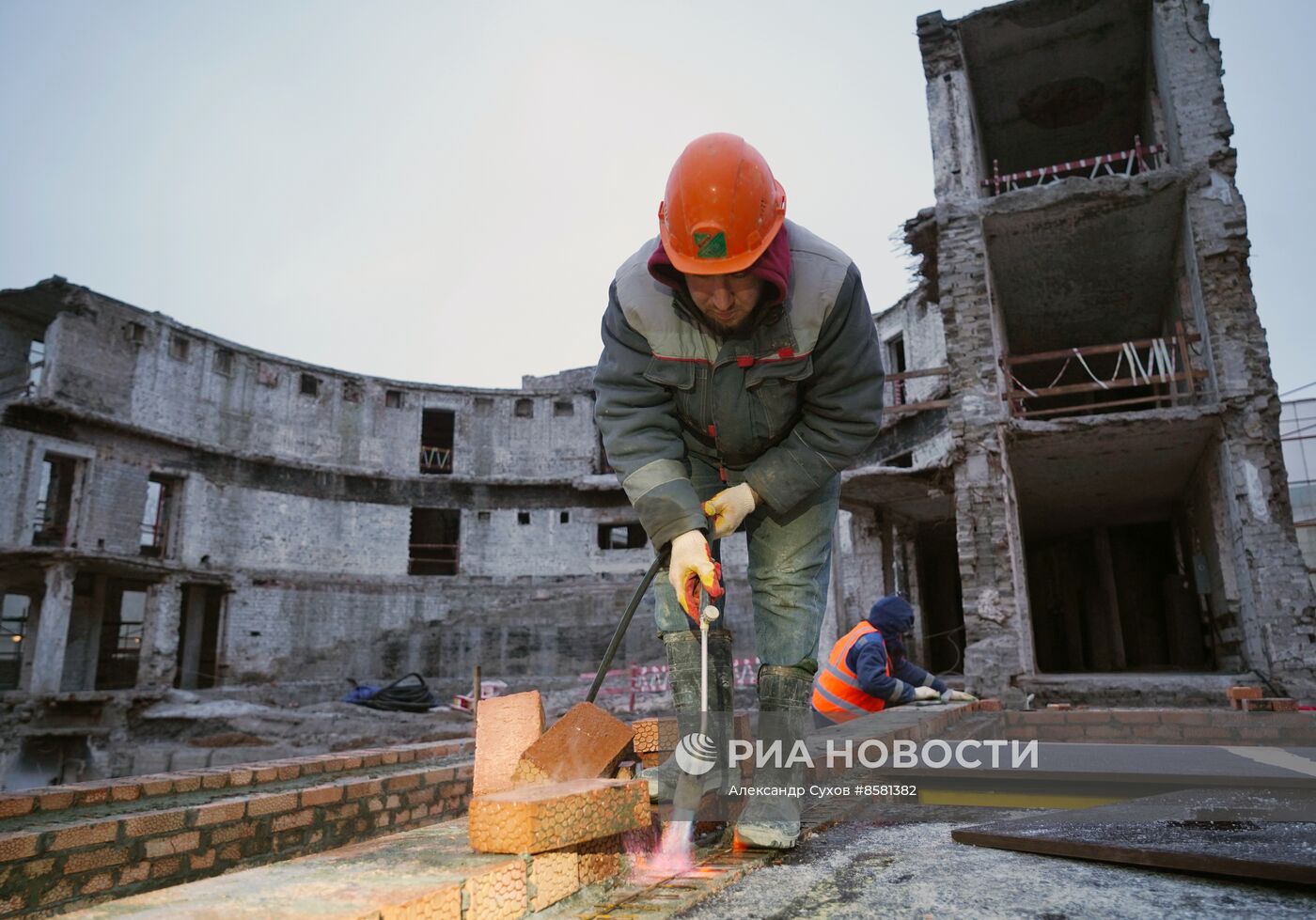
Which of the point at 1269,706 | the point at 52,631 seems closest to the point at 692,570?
the point at 1269,706

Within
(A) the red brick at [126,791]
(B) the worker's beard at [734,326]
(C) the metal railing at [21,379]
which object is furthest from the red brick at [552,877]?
(C) the metal railing at [21,379]

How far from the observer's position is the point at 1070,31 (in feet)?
40.0

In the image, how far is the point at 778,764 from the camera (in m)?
2.45

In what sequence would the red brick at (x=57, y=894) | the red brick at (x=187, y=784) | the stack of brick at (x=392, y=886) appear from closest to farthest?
the stack of brick at (x=392, y=886) < the red brick at (x=57, y=894) < the red brick at (x=187, y=784)

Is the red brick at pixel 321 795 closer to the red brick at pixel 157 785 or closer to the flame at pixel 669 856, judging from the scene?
the red brick at pixel 157 785

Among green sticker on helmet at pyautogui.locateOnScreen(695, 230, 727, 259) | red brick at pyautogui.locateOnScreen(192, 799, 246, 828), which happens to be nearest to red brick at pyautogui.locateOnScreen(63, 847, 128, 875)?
red brick at pyautogui.locateOnScreen(192, 799, 246, 828)

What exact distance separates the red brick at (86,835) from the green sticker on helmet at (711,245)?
3.54m

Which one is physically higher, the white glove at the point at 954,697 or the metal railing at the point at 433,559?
the metal railing at the point at 433,559

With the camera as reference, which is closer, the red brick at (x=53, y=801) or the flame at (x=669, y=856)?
the flame at (x=669, y=856)

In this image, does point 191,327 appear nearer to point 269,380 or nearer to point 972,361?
point 269,380

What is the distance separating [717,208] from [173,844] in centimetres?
386

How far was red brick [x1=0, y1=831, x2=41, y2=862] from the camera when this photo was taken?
327 centimetres

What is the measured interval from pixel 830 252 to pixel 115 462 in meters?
22.9

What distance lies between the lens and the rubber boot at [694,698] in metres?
2.62
